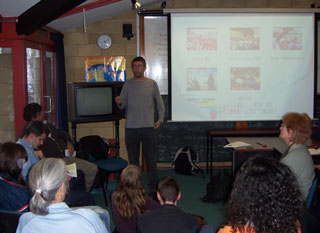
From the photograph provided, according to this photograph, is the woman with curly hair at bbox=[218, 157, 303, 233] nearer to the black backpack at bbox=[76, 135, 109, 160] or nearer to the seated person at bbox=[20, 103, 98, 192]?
the seated person at bbox=[20, 103, 98, 192]

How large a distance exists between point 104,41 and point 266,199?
4.57 meters

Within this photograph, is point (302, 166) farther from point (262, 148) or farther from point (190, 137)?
point (190, 137)

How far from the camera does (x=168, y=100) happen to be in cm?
525

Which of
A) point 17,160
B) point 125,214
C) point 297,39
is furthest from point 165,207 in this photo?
point 297,39

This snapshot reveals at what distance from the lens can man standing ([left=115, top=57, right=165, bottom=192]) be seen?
13.5 ft

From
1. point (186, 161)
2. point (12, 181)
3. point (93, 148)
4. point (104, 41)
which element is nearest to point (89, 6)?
point (104, 41)

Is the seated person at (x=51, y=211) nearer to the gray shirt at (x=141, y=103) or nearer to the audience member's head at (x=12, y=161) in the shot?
the audience member's head at (x=12, y=161)

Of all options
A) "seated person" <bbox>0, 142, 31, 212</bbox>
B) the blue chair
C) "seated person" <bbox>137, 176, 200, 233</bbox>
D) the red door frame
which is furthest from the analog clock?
"seated person" <bbox>137, 176, 200, 233</bbox>

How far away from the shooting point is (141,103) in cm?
412

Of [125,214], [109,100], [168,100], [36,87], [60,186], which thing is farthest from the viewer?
[168,100]

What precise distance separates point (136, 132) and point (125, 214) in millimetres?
1812

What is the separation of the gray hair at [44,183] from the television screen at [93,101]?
2.98 metres

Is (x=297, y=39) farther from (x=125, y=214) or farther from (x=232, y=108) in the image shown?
(x=125, y=214)

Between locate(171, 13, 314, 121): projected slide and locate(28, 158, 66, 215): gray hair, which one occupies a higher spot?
locate(171, 13, 314, 121): projected slide
